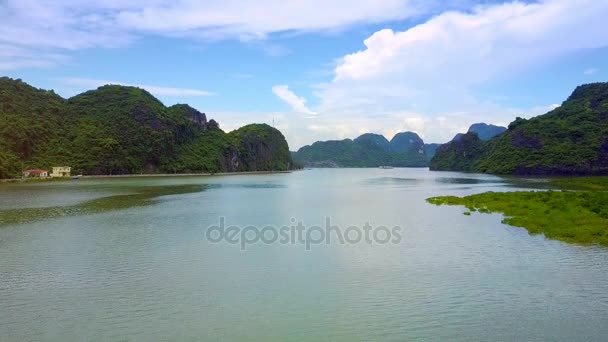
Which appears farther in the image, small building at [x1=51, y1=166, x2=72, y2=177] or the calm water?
small building at [x1=51, y1=166, x2=72, y2=177]

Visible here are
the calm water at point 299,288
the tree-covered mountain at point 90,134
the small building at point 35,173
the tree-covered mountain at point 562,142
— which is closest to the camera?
the calm water at point 299,288

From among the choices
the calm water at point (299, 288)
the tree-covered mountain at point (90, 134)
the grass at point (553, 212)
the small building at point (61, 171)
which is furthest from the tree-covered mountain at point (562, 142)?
the small building at point (61, 171)

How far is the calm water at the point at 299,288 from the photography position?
44.6ft

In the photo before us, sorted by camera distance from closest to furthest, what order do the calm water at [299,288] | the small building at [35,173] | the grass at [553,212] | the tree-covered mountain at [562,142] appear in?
the calm water at [299,288]
the grass at [553,212]
the small building at [35,173]
the tree-covered mountain at [562,142]

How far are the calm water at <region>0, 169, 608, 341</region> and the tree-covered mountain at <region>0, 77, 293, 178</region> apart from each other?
9810cm

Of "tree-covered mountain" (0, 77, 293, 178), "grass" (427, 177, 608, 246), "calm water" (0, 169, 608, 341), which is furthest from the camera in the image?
"tree-covered mountain" (0, 77, 293, 178)

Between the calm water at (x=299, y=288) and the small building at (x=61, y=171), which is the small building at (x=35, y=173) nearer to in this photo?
the small building at (x=61, y=171)

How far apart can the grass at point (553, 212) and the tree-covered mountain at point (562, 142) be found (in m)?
98.2

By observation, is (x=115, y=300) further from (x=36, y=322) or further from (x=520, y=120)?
(x=520, y=120)

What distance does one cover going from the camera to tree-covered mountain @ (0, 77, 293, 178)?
13275 centimetres

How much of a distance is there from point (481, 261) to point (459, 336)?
10016 mm

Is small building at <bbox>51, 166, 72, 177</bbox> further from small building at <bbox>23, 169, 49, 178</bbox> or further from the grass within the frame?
→ the grass

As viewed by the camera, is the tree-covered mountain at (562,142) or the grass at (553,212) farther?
the tree-covered mountain at (562,142)

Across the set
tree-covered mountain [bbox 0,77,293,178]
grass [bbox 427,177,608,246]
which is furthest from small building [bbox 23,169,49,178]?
grass [bbox 427,177,608,246]
